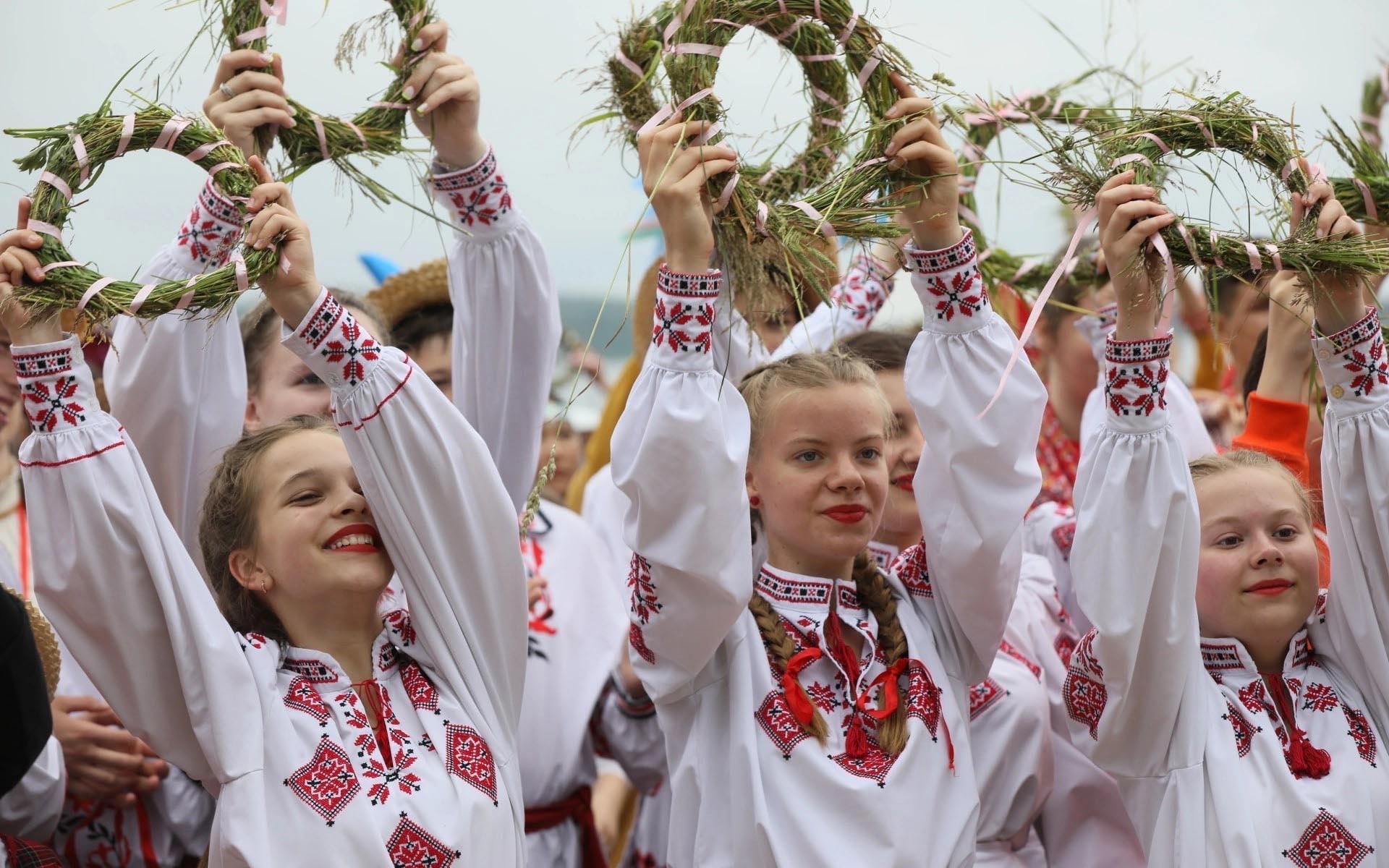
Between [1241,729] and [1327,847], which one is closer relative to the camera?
[1327,847]

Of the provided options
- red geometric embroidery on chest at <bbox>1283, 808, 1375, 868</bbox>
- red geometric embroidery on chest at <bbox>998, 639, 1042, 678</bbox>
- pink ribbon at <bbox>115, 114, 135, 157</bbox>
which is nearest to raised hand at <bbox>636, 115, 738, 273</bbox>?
pink ribbon at <bbox>115, 114, 135, 157</bbox>

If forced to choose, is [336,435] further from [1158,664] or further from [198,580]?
[1158,664]

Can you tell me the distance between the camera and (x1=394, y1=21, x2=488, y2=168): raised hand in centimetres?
313

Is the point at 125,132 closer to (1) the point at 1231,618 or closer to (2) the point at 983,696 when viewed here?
(2) the point at 983,696

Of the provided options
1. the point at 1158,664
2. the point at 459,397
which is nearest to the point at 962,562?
the point at 1158,664

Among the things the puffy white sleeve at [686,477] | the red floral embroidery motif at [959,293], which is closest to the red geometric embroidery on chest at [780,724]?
the puffy white sleeve at [686,477]

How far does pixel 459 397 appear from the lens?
337 centimetres

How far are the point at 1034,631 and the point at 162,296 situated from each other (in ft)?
6.95

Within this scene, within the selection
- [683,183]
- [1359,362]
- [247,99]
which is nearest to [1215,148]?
[1359,362]

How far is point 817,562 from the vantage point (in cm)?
302

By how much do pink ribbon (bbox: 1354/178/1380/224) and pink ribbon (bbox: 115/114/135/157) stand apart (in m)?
2.39

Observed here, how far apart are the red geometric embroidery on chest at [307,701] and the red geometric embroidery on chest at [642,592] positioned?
1.89 feet

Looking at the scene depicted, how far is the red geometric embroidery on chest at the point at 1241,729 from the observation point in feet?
9.33

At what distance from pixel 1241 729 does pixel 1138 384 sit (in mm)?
687
